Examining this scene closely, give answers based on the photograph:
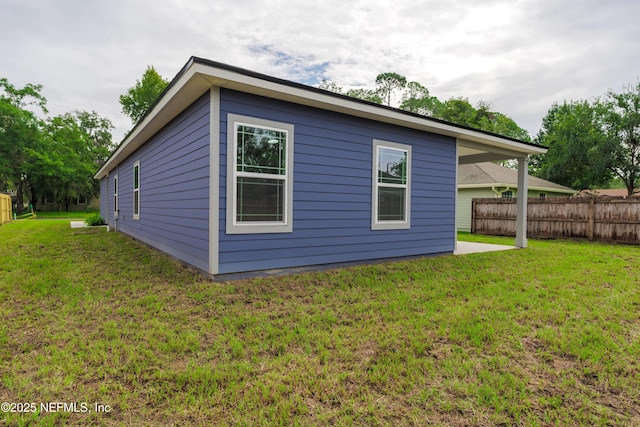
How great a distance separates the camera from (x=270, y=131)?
180 inches

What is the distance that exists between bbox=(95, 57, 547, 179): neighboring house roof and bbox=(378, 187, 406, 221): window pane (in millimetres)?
1225

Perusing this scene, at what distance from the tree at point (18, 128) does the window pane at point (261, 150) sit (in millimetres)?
28272

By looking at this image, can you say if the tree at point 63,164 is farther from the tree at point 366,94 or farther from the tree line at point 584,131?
the tree at point 366,94

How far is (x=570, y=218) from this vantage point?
10.2m

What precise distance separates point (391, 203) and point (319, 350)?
13.0 ft

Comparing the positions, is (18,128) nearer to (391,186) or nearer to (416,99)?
(391,186)

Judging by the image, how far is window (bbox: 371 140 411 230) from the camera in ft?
18.8

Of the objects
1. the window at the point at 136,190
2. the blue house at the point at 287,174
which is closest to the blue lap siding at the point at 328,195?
the blue house at the point at 287,174

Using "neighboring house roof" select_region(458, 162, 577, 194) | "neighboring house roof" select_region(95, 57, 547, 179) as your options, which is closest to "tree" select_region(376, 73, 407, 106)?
"neighboring house roof" select_region(458, 162, 577, 194)

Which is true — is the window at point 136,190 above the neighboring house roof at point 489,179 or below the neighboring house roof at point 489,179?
below

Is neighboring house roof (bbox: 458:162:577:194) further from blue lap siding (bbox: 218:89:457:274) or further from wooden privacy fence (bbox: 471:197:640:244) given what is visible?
blue lap siding (bbox: 218:89:457:274)

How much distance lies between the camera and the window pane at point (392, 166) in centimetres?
582

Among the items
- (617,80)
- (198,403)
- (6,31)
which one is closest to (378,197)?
(198,403)

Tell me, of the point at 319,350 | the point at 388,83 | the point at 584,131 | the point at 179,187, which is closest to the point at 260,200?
the point at 179,187
